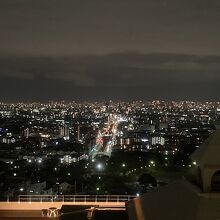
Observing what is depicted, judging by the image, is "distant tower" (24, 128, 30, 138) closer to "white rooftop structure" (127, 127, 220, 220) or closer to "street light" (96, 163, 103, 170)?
"street light" (96, 163, 103, 170)

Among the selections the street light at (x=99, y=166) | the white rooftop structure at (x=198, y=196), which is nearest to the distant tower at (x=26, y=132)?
the street light at (x=99, y=166)

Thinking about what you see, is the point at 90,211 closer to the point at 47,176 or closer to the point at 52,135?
the point at 47,176

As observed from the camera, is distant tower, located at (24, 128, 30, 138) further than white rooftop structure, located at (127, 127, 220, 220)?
Yes

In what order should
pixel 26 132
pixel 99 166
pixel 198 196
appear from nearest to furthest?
pixel 198 196 < pixel 99 166 < pixel 26 132

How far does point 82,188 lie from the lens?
85.2 ft

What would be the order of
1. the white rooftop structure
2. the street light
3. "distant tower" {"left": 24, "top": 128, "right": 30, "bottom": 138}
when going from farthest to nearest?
"distant tower" {"left": 24, "top": 128, "right": 30, "bottom": 138}
the street light
the white rooftop structure

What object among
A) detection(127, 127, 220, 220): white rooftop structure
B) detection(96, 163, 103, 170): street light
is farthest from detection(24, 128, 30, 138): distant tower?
detection(127, 127, 220, 220): white rooftop structure

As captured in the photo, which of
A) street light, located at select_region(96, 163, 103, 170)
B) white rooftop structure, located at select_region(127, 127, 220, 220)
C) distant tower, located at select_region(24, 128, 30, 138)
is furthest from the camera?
distant tower, located at select_region(24, 128, 30, 138)

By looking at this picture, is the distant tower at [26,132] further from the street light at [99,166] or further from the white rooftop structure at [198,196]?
the white rooftop structure at [198,196]

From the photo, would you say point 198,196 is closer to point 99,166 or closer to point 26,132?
point 99,166

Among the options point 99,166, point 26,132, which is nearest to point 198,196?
point 99,166

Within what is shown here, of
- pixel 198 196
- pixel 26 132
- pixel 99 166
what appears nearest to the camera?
pixel 198 196

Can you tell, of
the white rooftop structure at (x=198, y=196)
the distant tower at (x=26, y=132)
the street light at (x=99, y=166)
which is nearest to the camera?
the white rooftop structure at (x=198, y=196)

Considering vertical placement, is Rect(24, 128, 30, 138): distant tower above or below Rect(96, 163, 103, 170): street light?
above
